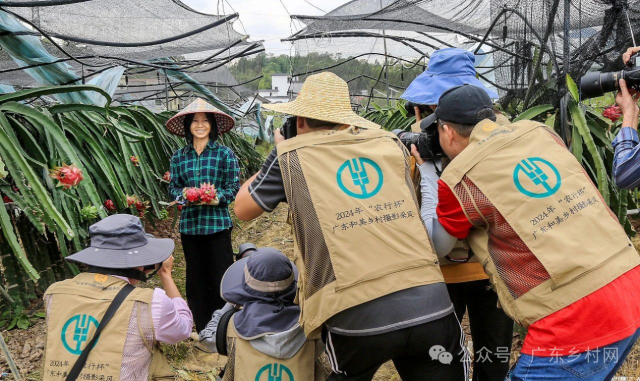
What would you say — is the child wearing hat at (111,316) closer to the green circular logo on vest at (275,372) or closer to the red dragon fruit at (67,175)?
the green circular logo on vest at (275,372)

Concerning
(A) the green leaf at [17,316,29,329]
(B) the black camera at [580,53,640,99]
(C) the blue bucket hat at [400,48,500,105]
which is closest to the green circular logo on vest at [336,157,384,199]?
(C) the blue bucket hat at [400,48,500,105]

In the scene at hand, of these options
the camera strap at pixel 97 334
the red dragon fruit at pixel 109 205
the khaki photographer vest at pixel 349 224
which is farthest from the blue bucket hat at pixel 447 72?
the red dragon fruit at pixel 109 205

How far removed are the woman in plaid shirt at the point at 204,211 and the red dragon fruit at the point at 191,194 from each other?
0.06 meters

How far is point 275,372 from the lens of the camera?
192 cm

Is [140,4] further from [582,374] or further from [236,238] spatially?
[582,374]

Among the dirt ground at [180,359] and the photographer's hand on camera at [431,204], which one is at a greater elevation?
the photographer's hand on camera at [431,204]

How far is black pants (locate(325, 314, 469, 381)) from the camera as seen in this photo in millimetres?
1570

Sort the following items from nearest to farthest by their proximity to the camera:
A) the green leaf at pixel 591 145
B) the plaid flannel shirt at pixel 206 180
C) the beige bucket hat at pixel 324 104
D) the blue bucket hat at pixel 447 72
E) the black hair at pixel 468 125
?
1. the black hair at pixel 468 125
2. the beige bucket hat at pixel 324 104
3. the blue bucket hat at pixel 447 72
4. the green leaf at pixel 591 145
5. the plaid flannel shirt at pixel 206 180

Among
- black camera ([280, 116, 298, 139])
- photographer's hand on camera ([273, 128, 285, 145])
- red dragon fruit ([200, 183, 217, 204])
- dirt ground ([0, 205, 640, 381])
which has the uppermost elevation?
black camera ([280, 116, 298, 139])

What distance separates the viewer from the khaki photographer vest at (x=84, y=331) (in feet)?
5.76

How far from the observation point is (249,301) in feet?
6.61

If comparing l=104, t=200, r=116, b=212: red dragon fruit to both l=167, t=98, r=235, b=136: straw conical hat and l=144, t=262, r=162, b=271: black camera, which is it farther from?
l=144, t=262, r=162, b=271: black camera

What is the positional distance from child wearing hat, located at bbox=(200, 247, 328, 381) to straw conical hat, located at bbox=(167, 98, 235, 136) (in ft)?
4.99

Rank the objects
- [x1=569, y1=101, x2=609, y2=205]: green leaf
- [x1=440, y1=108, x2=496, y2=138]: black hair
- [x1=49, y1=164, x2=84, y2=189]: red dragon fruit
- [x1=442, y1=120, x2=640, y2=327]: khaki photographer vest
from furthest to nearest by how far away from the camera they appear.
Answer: [x1=569, y1=101, x2=609, y2=205]: green leaf < [x1=49, y1=164, x2=84, y2=189]: red dragon fruit < [x1=440, y1=108, x2=496, y2=138]: black hair < [x1=442, y1=120, x2=640, y2=327]: khaki photographer vest
